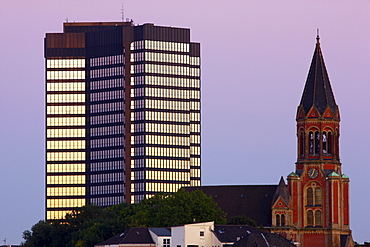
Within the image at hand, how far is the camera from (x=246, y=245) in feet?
655
